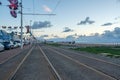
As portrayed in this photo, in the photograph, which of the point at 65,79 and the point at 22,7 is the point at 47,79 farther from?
the point at 22,7

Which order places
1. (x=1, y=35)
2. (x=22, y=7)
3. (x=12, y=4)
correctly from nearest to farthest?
(x=12, y=4), (x=1, y=35), (x=22, y=7)

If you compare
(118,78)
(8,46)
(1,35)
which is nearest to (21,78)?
(118,78)

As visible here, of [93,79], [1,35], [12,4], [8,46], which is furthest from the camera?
[1,35]

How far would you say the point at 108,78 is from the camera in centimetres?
1271

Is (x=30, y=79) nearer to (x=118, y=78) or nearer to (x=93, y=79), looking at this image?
(x=93, y=79)

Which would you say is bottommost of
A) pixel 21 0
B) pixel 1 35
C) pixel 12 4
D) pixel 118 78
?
pixel 118 78

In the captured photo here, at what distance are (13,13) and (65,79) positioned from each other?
138 ft

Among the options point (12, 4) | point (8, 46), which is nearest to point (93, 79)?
point (12, 4)

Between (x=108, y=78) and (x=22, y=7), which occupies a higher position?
(x=22, y=7)

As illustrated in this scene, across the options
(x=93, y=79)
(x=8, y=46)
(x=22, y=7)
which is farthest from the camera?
(x=22, y=7)

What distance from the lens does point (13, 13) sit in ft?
173

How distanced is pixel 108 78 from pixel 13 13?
42.2m

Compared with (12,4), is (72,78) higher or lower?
lower

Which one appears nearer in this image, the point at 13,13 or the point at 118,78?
the point at 118,78
